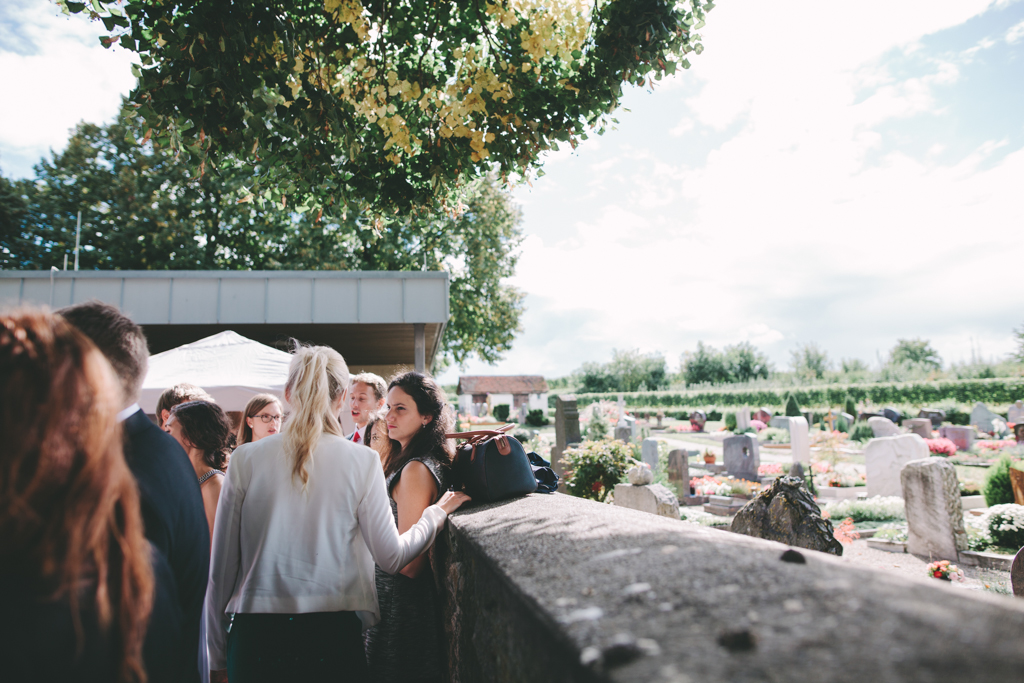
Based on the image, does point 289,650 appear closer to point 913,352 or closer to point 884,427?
point 884,427

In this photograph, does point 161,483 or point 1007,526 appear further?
point 1007,526

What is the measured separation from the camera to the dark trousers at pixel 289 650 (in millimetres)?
1777

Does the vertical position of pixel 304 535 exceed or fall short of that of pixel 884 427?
it exceeds it

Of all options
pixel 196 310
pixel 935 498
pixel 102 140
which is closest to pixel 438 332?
pixel 196 310

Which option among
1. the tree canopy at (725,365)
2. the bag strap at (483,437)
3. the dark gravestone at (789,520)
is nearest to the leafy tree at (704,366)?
the tree canopy at (725,365)

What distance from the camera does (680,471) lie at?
11.7m

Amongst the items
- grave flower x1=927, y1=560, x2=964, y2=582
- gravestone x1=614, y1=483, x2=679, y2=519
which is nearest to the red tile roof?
gravestone x1=614, y1=483, x2=679, y2=519

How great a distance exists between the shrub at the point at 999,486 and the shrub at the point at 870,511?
1.29m

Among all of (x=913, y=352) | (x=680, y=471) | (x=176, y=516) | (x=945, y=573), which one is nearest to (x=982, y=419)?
(x=680, y=471)

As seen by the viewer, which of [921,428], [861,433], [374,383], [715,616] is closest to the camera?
[715,616]

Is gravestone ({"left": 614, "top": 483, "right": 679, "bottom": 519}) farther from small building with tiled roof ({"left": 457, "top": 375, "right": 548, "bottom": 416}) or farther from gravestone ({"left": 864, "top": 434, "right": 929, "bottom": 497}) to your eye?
small building with tiled roof ({"left": 457, "top": 375, "right": 548, "bottom": 416})

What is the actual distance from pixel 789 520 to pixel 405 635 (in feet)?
8.83

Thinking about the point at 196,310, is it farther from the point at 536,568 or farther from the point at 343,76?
the point at 536,568

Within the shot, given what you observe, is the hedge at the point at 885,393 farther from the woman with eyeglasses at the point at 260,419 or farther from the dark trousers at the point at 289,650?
the dark trousers at the point at 289,650
